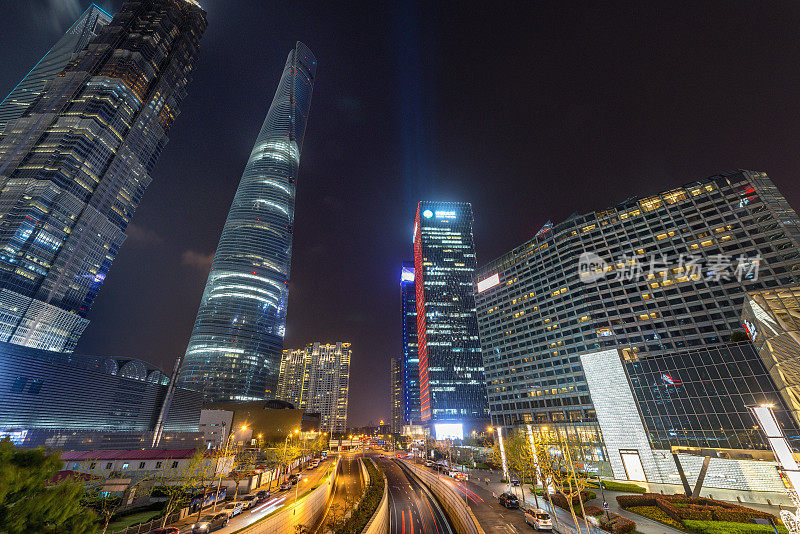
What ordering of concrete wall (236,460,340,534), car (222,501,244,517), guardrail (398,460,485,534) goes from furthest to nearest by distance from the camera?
Result: car (222,501,244,517), guardrail (398,460,485,534), concrete wall (236,460,340,534)

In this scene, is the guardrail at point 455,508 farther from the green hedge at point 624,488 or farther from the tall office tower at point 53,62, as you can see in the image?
the tall office tower at point 53,62

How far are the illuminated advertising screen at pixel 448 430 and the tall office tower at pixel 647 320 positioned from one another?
Result: 35542mm

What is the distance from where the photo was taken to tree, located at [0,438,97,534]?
9930 millimetres

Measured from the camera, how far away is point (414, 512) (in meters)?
43.2

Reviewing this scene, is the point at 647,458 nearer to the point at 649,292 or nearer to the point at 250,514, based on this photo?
the point at 649,292

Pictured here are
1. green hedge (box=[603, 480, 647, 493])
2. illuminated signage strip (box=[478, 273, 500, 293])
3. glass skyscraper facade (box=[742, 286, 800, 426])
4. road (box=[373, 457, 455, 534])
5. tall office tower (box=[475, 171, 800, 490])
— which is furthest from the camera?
illuminated signage strip (box=[478, 273, 500, 293])

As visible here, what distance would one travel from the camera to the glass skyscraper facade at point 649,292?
66.9 meters

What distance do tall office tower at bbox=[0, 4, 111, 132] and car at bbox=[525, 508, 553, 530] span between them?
23173 centimetres

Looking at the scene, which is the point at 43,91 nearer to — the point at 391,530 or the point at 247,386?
the point at 247,386

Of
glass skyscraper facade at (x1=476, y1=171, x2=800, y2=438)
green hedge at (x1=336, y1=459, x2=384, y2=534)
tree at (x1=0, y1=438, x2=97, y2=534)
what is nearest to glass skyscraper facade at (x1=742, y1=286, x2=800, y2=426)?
green hedge at (x1=336, y1=459, x2=384, y2=534)

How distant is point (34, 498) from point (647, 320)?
4553 inches

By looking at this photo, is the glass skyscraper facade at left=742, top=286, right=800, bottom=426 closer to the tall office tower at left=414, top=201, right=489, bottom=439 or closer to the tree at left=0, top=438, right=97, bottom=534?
the tree at left=0, top=438, right=97, bottom=534

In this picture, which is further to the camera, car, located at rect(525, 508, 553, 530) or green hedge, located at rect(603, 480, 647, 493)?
green hedge, located at rect(603, 480, 647, 493)

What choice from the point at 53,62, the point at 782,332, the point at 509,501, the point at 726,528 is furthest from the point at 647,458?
the point at 53,62
